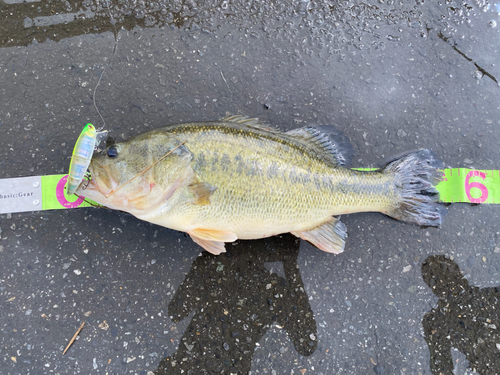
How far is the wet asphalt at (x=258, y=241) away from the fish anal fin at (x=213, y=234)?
1.46ft

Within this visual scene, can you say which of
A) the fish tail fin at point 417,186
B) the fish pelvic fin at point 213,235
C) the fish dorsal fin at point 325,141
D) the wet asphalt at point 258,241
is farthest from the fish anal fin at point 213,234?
the fish tail fin at point 417,186

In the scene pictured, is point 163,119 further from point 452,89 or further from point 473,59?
point 473,59

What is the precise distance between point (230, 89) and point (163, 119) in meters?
0.72

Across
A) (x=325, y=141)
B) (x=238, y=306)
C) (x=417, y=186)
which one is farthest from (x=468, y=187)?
(x=238, y=306)

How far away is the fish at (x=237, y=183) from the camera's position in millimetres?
2123

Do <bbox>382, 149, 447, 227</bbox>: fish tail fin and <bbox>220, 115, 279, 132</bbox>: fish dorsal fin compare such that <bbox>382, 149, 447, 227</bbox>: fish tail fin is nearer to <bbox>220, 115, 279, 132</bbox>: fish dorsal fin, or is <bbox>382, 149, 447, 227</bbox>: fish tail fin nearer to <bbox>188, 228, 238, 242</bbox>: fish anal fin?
<bbox>220, 115, 279, 132</bbox>: fish dorsal fin

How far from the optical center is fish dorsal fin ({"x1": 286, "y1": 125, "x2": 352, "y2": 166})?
246cm

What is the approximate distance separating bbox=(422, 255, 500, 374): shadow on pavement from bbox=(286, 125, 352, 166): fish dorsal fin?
137 centimetres

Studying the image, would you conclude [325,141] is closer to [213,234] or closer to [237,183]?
[237,183]

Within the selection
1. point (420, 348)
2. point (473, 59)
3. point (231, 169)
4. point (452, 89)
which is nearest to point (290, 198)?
point (231, 169)

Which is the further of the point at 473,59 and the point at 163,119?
the point at 473,59

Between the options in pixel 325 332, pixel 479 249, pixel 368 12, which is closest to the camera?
pixel 325 332

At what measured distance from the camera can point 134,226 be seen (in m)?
2.64

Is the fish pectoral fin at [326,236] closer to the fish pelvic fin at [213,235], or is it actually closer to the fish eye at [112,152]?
the fish pelvic fin at [213,235]
